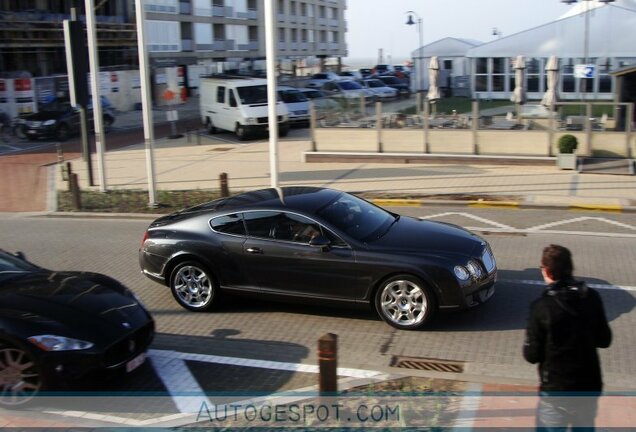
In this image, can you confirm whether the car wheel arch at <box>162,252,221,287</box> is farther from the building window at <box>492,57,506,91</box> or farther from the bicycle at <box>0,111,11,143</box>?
the building window at <box>492,57,506,91</box>

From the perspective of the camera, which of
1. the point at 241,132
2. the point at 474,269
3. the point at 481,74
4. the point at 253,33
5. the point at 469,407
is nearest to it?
the point at 469,407

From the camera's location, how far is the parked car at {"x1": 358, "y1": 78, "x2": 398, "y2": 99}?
141ft

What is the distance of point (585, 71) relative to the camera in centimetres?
3644

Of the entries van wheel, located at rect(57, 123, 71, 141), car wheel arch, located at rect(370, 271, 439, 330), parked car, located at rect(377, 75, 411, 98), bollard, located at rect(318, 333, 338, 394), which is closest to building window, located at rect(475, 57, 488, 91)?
parked car, located at rect(377, 75, 411, 98)

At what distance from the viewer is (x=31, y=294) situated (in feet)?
21.7

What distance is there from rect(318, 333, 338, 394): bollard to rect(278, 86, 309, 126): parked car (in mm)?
24816

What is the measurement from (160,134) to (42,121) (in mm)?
5110

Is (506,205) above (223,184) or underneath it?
underneath

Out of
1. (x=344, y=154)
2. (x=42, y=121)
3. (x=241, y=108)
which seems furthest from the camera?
(x=42, y=121)

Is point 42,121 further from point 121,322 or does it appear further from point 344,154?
point 121,322

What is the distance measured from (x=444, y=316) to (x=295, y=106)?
22.8 meters

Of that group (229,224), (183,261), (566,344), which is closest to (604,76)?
(229,224)

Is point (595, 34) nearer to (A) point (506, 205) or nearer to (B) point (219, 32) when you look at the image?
(A) point (506, 205)

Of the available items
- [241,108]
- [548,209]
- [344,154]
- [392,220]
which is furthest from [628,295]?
[241,108]
